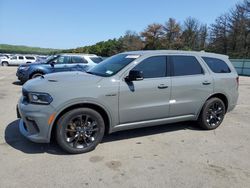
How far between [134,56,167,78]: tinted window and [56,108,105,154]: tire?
4.10 ft

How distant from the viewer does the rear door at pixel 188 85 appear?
5098mm

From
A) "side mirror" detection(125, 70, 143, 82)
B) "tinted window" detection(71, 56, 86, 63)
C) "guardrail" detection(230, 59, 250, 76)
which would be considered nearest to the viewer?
"side mirror" detection(125, 70, 143, 82)

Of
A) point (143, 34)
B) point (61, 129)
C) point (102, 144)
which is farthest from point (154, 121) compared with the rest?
point (143, 34)

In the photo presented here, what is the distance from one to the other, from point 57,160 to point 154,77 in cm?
231

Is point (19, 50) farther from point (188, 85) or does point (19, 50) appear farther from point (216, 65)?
point (188, 85)

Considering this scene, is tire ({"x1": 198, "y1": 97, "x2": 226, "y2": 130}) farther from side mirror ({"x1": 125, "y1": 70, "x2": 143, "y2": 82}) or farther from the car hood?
the car hood

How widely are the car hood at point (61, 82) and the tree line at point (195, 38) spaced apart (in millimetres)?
46887

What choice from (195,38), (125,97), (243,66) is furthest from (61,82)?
(195,38)

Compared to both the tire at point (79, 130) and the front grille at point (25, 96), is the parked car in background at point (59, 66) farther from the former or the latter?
the tire at point (79, 130)

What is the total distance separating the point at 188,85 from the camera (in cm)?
521

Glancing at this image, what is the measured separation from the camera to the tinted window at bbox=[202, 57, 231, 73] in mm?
5699

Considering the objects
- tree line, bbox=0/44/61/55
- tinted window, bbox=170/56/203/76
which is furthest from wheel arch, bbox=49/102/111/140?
tree line, bbox=0/44/61/55

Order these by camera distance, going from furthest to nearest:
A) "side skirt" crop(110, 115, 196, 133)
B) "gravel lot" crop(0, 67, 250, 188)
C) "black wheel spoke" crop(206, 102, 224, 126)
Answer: "black wheel spoke" crop(206, 102, 224, 126) → "side skirt" crop(110, 115, 196, 133) → "gravel lot" crop(0, 67, 250, 188)

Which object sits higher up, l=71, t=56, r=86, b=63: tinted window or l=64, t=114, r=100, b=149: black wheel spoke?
l=71, t=56, r=86, b=63: tinted window
